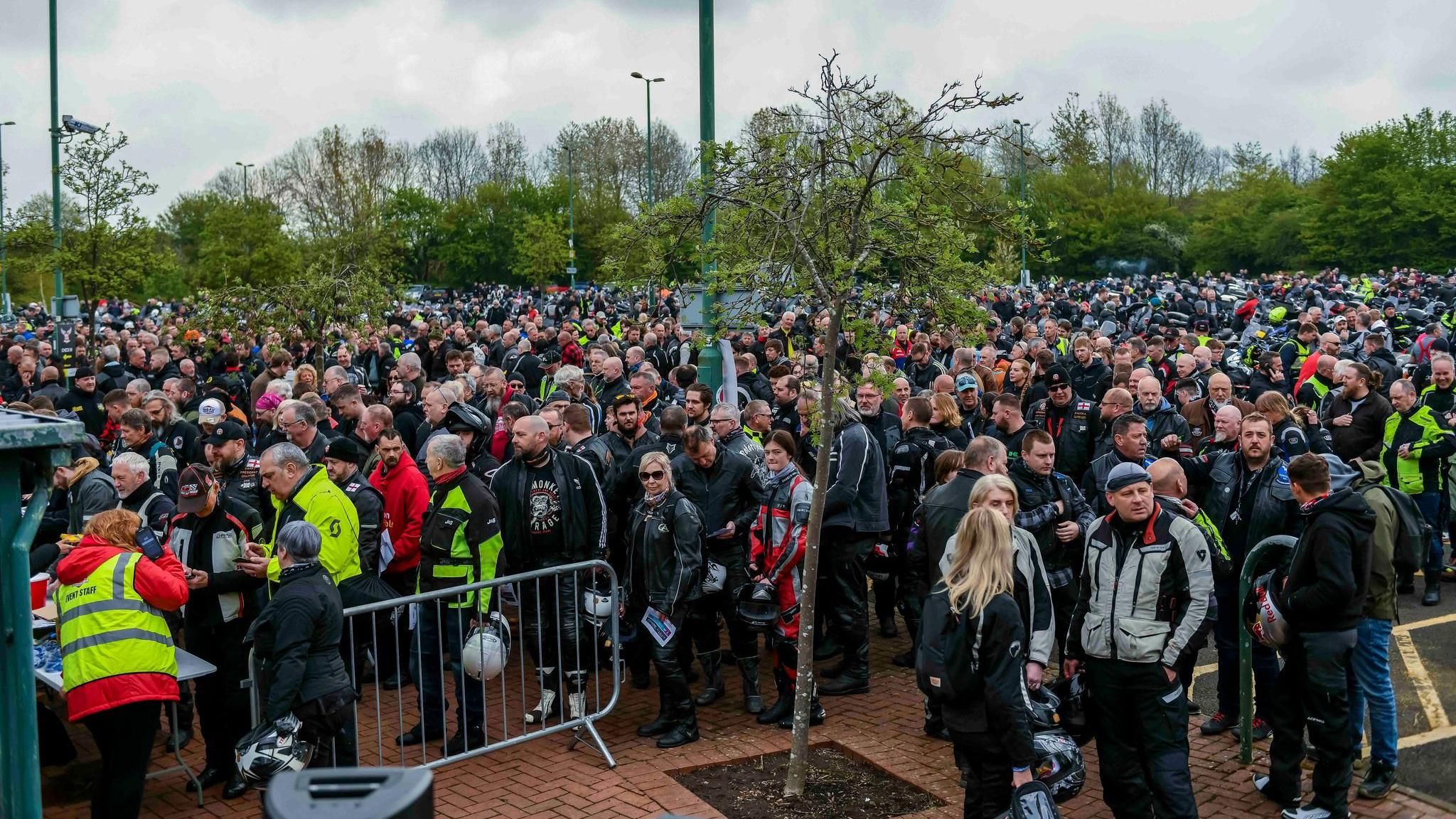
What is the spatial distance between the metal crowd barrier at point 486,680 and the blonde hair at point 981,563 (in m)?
2.66

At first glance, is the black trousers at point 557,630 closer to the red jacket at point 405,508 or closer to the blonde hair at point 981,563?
the red jacket at point 405,508

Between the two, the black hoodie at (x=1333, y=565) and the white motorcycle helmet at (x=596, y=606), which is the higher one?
the black hoodie at (x=1333, y=565)

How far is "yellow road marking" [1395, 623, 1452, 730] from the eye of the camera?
7403 millimetres

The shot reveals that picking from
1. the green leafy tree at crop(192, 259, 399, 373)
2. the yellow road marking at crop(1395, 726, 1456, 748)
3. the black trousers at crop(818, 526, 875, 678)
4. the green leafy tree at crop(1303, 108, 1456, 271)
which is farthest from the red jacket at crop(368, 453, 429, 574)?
the green leafy tree at crop(1303, 108, 1456, 271)

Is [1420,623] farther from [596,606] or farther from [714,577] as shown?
[596,606]

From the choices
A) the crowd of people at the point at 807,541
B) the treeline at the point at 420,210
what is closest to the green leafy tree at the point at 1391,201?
the treeline at the point at 420,210

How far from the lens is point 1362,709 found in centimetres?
676

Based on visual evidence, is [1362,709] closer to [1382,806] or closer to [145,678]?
[1382,806]

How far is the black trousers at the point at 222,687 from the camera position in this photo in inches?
273

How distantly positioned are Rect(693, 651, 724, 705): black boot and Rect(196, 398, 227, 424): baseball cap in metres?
4.64

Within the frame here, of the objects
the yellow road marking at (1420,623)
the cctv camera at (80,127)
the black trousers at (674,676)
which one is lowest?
the yellow road marking at (1420,623)

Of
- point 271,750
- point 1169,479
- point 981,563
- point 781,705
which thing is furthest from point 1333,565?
point 271,750

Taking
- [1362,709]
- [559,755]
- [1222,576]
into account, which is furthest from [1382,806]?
[559,755]

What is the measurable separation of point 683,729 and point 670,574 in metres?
0.95
